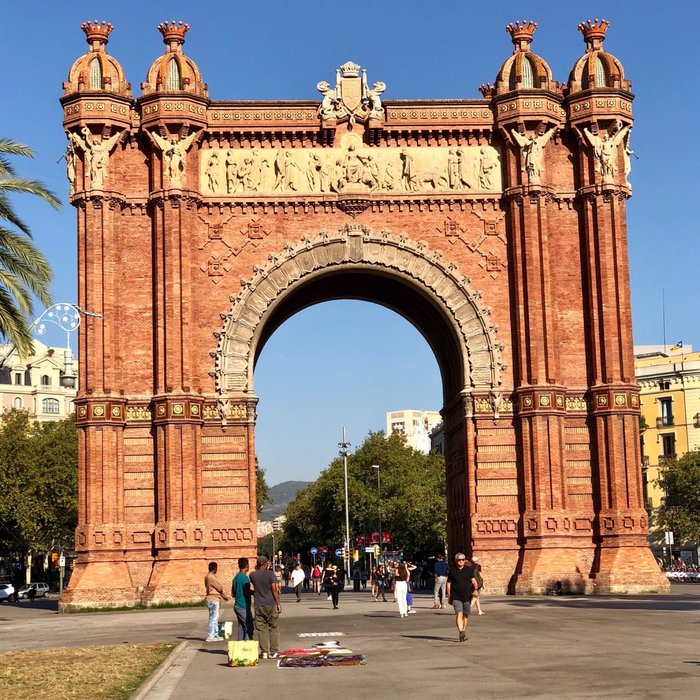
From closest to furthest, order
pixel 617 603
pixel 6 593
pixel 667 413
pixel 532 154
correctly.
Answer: pixel 617 603 < pixel 532 154 < pixel 6 593 < pixel 667 413

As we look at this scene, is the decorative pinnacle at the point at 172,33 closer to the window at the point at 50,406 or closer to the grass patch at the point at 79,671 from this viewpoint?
the grass patch at the point at 79,671

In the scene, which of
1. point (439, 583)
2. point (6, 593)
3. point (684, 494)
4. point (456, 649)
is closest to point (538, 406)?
point (439, 583)

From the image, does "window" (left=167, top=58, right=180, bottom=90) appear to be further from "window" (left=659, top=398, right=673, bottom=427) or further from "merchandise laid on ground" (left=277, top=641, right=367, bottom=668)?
"window" (left=659, top=398, right=673, bottom=427)

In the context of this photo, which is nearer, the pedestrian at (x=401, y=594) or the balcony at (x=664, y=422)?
the pedestrian at (x=401, y=594)

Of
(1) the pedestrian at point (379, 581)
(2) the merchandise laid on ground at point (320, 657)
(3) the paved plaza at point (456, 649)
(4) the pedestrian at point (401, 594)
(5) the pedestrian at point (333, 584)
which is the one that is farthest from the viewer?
(1) the pedestrian at point (379, 581)

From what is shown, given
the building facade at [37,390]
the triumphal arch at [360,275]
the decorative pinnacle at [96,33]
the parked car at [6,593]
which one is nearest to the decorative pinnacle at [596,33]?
the triumphal arch at [360,275]

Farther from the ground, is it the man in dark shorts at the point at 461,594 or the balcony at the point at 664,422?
the balcony at the point at 664,422

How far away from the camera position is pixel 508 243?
46219 mm

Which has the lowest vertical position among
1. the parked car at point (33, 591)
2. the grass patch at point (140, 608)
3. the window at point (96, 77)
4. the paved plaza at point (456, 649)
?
the parked car at point (33, 591)

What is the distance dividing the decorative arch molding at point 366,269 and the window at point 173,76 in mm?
6645

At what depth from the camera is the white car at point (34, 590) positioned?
76062 mm

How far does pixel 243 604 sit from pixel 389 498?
77.2 metres

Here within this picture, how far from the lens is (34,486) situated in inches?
3063

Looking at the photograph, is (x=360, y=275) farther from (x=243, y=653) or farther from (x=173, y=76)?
(x=243, y=653)
